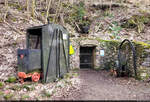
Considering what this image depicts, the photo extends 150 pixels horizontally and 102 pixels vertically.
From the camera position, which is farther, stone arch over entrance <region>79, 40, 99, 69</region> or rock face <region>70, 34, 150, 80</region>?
stone arch over entrance <region>79, 40, 99, 69</region>

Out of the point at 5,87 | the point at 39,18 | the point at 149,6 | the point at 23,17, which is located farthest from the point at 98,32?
the point at 149,6

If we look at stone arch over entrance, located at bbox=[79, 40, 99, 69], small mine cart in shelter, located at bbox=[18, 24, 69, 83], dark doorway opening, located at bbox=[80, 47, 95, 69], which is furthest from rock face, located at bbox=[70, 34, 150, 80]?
small mine cart in shelter, located at bbox=[18, 24, 69, 83]

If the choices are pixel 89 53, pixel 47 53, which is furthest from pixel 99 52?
pixel 47 53

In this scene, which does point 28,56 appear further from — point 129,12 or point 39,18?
point 129,12

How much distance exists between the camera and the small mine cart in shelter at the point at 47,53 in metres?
4.07

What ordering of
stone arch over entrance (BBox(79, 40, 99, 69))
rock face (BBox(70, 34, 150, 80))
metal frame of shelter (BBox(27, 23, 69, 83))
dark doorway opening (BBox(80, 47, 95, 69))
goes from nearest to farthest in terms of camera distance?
metal frame of shelter (BBox(27, 23, 69, 83)), rock face (BBox(70, 34, 150, 80)), stone arch over entrance (BBox(79, 40, 99, 69)), dark doorway opening (BBox(80, 47, 95, 69))

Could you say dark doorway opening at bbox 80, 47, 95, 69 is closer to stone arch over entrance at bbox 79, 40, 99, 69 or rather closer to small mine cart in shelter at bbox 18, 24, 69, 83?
stone arch over entrance at bbox 79, 40, 99, 69

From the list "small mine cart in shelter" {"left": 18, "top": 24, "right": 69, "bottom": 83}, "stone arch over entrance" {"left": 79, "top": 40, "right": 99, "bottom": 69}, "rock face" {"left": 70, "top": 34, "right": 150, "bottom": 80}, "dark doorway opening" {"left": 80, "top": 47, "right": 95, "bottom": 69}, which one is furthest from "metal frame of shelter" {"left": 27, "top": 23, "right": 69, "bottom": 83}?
"dark doorway opening" {"left": 80, "top": 47, "right": 95, "bottom": 69}

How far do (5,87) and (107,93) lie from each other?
136 inches

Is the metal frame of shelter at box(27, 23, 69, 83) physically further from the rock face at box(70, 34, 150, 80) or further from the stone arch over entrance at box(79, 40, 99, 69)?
the stone arch over entrance at box(79, 40, 99, 69)

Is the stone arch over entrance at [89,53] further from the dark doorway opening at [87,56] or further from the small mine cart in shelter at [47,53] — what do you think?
the small mine cart in shelter at [47,53]

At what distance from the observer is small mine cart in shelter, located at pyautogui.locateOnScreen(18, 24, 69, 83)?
4.07 meters

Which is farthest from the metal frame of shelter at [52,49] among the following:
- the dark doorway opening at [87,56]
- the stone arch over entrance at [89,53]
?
the dark doorway opening at [87,56]

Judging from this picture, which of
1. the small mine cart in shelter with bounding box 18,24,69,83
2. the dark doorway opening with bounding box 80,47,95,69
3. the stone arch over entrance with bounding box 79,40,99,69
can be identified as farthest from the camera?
the dark doorway opening with bounding box 80,47,95,69
